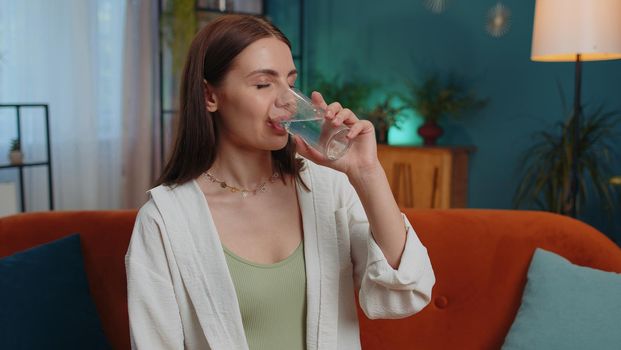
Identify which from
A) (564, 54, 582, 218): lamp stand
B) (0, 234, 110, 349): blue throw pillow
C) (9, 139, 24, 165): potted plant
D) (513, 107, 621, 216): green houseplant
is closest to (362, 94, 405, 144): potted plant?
(513, 107, 621, 216): green houseplant

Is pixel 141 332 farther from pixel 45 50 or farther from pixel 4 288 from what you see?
pixel 45 50

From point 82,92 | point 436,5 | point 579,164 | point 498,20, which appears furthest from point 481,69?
point 82,92

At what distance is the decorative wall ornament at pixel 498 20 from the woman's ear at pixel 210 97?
369cm

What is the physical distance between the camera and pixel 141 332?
1231 millimetres

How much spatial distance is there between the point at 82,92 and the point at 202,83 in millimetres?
3788

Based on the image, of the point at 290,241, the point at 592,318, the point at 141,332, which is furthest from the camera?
the point at 592,318

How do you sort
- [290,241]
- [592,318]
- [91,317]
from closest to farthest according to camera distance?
[290,241] < [592,318] < [91,317]

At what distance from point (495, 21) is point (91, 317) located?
379 centimetres

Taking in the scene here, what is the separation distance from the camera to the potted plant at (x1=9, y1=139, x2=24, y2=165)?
416cm

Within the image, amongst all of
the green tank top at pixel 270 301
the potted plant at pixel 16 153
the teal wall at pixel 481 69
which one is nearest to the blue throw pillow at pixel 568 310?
the green tank top at pixel 270 301

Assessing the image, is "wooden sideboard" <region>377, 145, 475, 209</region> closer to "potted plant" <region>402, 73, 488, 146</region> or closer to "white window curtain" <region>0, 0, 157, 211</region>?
"potted plant" <region>402, 73, 488, 146</region>

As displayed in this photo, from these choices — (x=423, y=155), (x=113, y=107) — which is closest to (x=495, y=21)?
(x=423, y=155)

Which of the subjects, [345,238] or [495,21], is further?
[495,21]

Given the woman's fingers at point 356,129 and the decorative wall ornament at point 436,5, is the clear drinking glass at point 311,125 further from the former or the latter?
the decorative wall ornament at point 436,5
